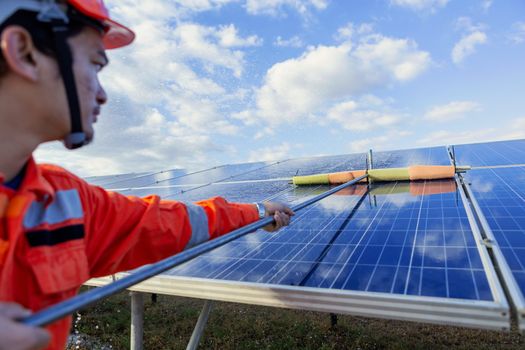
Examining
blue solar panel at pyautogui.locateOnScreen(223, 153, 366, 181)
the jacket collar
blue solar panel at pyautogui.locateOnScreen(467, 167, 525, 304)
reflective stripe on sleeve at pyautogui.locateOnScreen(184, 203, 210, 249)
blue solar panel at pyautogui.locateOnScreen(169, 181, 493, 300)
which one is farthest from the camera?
blue solar panel at pyautogui.locateOnScreen(223, 153, 366, 181)

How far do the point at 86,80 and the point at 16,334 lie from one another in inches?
39.6

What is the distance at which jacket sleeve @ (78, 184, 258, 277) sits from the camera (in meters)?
1.83

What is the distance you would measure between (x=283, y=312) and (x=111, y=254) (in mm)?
6008

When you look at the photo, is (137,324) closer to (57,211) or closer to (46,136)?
(57,211)

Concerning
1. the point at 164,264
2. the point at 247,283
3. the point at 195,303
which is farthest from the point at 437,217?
the point at 195,303

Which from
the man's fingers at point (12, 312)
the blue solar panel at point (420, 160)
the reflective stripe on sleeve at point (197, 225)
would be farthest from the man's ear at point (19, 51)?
the blue solar panel at point (420, 160)

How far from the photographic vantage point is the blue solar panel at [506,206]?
8.09 feet

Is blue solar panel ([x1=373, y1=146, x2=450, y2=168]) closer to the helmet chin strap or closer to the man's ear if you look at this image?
the helmet chin strap

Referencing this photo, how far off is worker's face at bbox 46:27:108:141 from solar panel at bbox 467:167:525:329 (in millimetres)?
2319

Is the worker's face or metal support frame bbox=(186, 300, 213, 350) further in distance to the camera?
metal support frame bbox=(186, 300, 213, 350)

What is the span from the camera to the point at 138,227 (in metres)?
1.93

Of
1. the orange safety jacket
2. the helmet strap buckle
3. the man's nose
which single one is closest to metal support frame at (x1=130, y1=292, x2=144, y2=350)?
the orange safety jacket

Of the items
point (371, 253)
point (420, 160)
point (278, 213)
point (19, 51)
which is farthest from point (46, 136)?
point (420, 160)

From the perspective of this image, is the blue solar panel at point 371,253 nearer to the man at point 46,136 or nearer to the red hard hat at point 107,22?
the man at point 46,136
